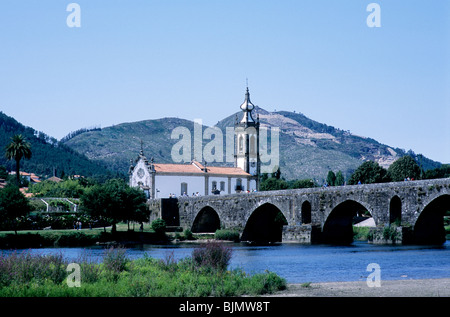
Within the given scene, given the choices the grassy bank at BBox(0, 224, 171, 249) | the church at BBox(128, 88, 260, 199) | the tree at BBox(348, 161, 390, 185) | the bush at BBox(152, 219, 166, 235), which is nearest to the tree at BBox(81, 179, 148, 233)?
the bush at BBox(152, 219, 166, 235)

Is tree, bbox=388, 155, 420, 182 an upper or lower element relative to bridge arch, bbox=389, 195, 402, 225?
upper

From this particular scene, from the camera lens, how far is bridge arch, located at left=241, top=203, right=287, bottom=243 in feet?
237

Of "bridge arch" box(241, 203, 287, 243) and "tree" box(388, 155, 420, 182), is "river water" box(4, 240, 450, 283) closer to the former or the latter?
"bridge arch" box(241, 203, 287, 243)

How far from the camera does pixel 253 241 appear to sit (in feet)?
236

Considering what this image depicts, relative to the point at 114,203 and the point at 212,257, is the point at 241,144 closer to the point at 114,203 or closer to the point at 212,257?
the point at 114,203

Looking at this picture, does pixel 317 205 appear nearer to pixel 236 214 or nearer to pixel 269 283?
pixel 236 214

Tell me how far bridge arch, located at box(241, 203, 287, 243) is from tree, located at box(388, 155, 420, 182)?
38.4 meters

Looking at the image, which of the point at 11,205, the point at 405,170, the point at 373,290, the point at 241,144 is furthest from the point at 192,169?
the point at 373,290

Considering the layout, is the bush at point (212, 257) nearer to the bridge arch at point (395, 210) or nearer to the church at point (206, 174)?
the bridge arch at point (395, 210)

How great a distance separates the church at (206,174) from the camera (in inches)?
3821

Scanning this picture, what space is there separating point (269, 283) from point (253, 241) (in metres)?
51.2

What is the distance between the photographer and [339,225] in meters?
63.1

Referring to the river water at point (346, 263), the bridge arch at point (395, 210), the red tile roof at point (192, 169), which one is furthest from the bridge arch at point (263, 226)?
the red tile roof at point (192, 169)

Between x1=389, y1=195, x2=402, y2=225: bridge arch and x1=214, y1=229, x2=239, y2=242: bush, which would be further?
x1=214, y1=229, x2=239, y2=242: bush
